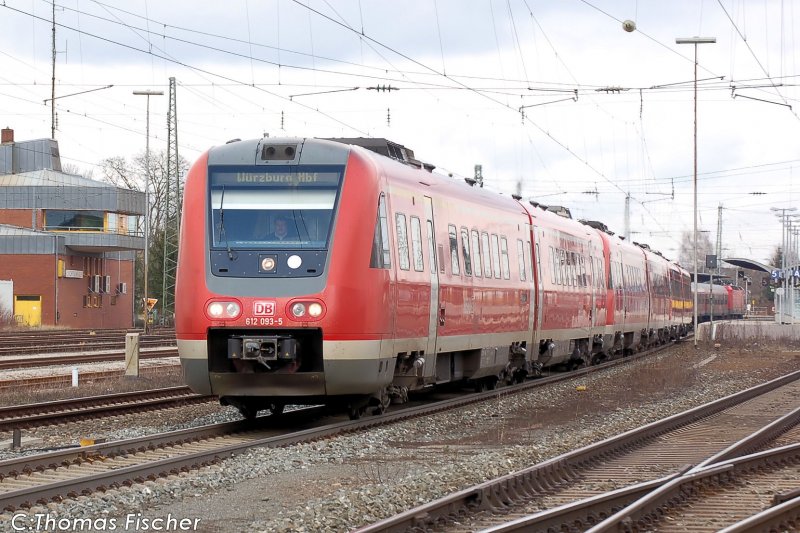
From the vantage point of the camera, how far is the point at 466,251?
18922 millimetres

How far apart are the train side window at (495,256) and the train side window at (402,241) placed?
4716 millimetres

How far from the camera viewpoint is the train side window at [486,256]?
19938mm

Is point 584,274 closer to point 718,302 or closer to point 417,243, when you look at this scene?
point 417,243

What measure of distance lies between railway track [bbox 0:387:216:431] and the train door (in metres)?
4.54

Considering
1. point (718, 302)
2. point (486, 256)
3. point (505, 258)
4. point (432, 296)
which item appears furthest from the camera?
point (718, 302)

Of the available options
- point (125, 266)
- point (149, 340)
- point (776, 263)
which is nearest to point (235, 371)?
point (149, 340)

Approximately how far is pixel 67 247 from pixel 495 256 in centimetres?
5333

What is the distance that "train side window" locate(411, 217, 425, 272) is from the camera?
16.4 m

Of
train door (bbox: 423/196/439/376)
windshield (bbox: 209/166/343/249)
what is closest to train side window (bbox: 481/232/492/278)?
train door (bbox: 423/196/439/376)

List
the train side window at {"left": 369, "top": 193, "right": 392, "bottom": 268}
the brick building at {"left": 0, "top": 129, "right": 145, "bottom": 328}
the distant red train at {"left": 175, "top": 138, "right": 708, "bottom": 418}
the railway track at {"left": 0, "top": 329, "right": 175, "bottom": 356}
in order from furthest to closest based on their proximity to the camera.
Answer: the brick building at {"left": 0, "top": 129, "right": 145, "bottom": 328} → the railway track at {"left": 0, "top": 329, "right": 175, "bottom": 356} → the train side window at {"left": 369, "top": 193, "right": 392, "bottom": 268} → the distant red train at {"left": 175, "top": 138, "right": 708, "bottom": 418}

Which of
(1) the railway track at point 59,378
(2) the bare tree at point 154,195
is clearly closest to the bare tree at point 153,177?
(2) the bare tree at point 154,195

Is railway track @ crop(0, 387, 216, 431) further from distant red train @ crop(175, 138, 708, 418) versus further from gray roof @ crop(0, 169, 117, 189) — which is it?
gray roof @ crop(0, 169, 117, 189)

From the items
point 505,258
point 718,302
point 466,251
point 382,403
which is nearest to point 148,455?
point 382,403

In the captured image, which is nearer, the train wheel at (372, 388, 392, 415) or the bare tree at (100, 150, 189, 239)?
the train wheel at (372, 388, 392, 415)
